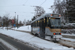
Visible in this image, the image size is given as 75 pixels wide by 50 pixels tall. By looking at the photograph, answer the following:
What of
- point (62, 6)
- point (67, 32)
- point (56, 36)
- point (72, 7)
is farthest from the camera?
point (62, 6)

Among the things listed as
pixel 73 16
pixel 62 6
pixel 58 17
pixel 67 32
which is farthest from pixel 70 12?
pixel 58 17

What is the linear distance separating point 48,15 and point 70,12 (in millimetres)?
16529

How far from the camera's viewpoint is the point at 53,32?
10758 mm

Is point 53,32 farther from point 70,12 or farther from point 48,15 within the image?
point 70,12

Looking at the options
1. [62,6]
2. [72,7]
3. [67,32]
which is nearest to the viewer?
[67,32]

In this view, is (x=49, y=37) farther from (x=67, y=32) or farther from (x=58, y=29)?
(x=67, y=32)

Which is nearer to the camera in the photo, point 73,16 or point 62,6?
point 73,16

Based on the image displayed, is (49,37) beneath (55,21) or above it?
beneath

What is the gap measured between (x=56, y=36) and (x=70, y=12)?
17.2m

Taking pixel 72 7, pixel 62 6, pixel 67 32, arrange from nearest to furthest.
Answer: pixel 67 32
pixel 72 7
pixel 62 6

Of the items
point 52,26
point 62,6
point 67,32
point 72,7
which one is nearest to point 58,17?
point 52,26

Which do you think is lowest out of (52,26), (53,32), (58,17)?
(53,32)

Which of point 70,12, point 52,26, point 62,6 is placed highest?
point 62,6

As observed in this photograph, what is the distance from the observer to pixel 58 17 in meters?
11.3
